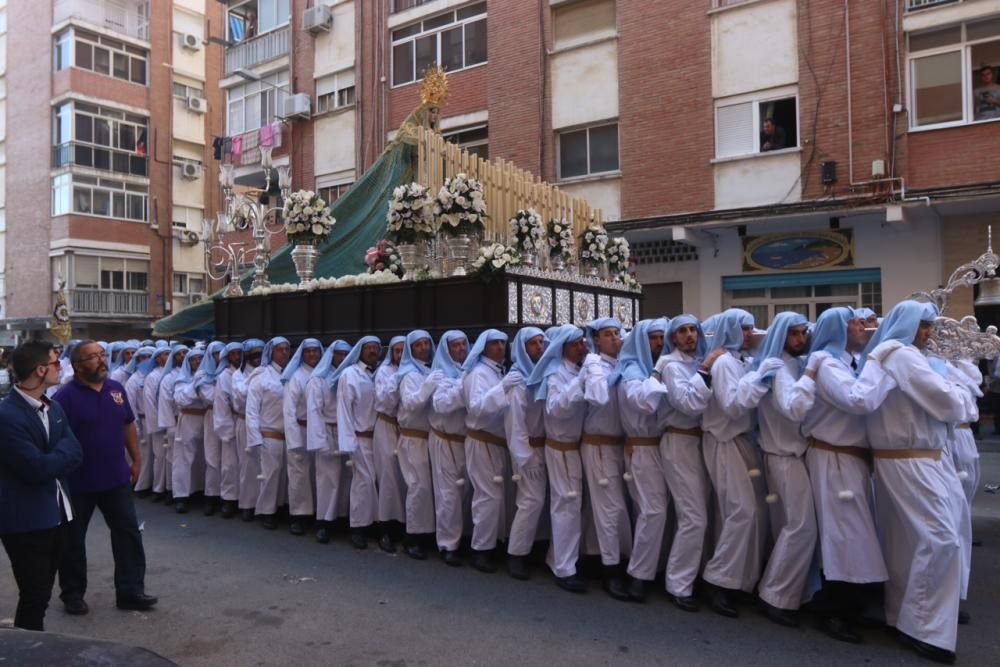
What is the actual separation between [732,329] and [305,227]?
617 centimetres

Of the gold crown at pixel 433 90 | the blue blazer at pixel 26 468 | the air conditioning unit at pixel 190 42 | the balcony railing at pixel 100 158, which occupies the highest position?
the air conditioning unit at pixel 190 42

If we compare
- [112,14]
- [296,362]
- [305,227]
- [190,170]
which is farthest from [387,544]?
[112,14]

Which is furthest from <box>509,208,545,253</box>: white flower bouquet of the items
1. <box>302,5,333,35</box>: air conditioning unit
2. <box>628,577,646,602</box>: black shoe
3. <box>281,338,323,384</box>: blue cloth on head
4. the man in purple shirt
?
<box>302,5,333,35</box>: air conditioning unit

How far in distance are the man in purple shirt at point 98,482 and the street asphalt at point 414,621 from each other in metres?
0.20

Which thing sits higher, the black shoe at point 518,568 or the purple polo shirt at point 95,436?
the purple polo shirt at point 95,436

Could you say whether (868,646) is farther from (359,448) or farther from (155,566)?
(155,566)

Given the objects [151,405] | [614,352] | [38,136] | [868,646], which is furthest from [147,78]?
[868,646]

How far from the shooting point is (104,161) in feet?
95.3

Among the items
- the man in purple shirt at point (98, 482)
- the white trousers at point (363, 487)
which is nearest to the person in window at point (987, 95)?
the white trousers at point (363, 487)

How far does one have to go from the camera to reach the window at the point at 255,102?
21875 millimetres

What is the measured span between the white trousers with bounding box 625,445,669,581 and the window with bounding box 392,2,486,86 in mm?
14225

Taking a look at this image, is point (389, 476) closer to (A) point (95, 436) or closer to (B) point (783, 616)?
(A) point (95, 436)

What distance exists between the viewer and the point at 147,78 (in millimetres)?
30297

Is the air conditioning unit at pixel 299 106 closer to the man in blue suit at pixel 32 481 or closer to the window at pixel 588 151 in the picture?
the window at pixel 588 151
